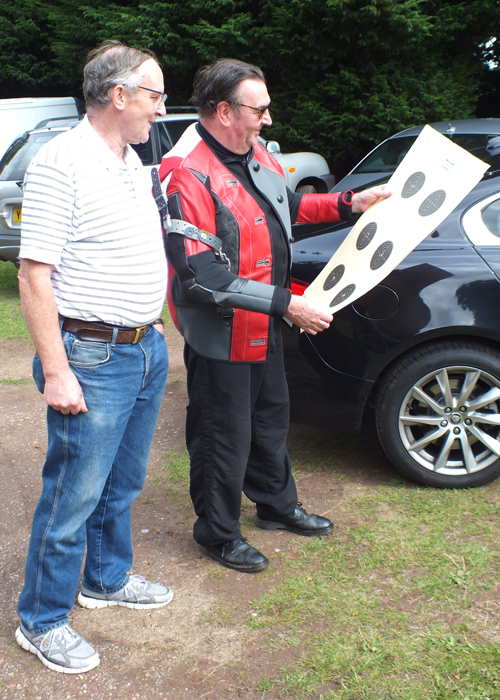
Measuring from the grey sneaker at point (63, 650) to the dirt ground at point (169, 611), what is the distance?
0.03m

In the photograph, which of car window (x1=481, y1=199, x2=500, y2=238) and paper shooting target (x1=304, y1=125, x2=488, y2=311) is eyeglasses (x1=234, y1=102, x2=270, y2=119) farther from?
car window (x1=481, y1=199, x2=500, y2=238)

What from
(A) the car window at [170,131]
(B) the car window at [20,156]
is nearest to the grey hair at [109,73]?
(B) the car window at [20,156]

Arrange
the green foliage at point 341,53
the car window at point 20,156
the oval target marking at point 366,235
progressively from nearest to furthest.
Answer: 1. the oval target marking at point 366,235
2. the car window at point 20,156
3. the green foliage at point 341,53

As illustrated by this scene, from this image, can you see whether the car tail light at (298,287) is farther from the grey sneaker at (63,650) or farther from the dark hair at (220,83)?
the grey sneaker at (63,650)

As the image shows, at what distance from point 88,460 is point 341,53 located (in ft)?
35.1

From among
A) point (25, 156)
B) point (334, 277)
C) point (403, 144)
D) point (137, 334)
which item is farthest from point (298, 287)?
point (403, 144)

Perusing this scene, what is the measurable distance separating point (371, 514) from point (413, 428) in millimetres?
505

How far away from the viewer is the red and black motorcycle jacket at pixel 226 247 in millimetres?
2363

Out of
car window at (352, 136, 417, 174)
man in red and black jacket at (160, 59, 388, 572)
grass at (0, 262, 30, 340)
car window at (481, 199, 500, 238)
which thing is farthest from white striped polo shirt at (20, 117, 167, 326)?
car window at (352, 136, 417, 174)

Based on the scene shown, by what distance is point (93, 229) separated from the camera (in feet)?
6.46

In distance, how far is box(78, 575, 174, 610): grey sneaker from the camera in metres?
2.60

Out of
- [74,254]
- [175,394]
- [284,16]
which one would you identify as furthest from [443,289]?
[284,16]

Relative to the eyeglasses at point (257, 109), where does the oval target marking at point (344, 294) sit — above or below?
below

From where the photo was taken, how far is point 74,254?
77.9 inches
